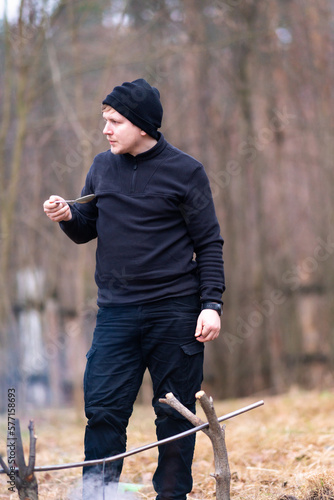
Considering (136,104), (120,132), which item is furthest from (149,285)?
(136,104)

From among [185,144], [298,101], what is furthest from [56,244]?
[298,101]

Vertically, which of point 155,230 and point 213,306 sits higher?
point 155,230

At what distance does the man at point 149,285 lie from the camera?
249cm

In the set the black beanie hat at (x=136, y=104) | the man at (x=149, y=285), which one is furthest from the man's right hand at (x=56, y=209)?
the black beanie hat at (x=136, y=104)

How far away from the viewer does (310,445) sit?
13.0 feet

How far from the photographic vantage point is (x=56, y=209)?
8.23 feet

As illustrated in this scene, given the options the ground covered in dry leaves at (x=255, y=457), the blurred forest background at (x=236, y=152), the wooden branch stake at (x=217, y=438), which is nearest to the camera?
the wooden branch stake at (x=217, y=438)

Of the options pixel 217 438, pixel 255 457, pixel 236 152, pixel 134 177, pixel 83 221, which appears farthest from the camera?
pixel 236 152

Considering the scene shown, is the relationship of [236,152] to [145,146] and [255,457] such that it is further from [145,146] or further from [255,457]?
[145,146]

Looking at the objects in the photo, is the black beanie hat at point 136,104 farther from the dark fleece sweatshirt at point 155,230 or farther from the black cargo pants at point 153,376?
the black cargo pants at point 153,376

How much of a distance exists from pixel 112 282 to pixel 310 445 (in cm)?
208

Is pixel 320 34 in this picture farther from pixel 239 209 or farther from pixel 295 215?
pixel 295 215

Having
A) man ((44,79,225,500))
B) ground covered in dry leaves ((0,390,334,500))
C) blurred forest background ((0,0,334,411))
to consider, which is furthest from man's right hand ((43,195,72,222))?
blurred forest background ((0,0,334,411))

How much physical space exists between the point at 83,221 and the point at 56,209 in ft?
0.72
